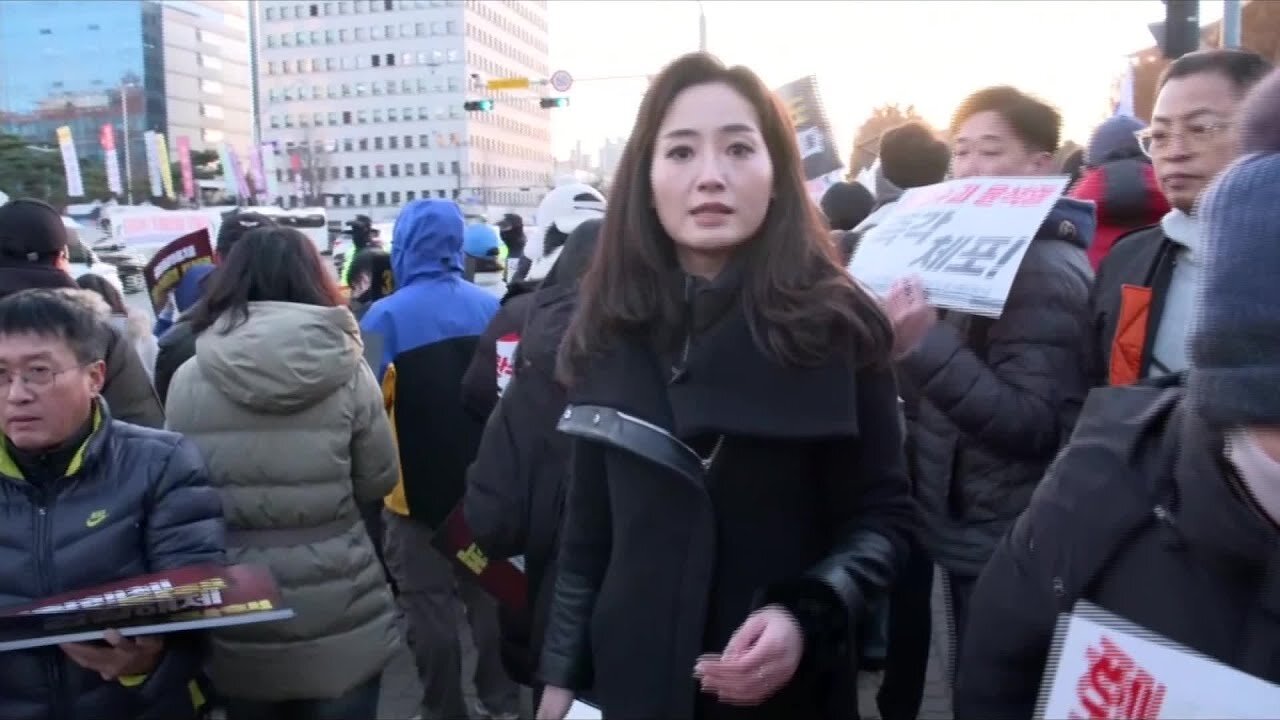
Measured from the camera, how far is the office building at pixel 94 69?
97.8 m

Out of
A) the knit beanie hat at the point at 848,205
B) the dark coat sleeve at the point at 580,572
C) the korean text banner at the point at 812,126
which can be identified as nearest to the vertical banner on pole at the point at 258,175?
the knit beanie hat at the point at 848,205

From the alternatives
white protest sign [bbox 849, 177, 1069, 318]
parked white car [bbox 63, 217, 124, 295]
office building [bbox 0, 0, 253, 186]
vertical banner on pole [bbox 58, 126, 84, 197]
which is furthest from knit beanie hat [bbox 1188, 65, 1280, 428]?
office building [bbox 0, 0, 253, 186]

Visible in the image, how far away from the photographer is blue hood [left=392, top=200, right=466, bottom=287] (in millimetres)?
4891

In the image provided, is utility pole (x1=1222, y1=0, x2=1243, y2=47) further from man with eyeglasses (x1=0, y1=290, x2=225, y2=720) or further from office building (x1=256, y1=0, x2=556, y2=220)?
office building (x1=256, y1=0, x2=556, y2=220)

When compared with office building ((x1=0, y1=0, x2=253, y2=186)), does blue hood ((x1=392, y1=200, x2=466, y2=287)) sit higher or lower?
lower

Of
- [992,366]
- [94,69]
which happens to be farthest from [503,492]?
[94,69]

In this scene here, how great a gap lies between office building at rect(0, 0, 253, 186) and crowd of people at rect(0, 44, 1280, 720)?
102 meters

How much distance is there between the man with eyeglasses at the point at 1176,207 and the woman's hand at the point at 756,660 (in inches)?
51.8

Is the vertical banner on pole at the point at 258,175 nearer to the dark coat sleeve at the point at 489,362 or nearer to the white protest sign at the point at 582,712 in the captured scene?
the dark coat sleeve at the point at 489,362

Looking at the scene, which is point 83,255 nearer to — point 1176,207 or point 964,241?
point 964,241

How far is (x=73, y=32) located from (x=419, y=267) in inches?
4363

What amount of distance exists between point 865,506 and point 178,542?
5.89 feet

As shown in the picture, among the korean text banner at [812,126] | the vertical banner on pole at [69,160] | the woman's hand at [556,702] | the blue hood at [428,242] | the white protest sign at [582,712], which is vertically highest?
the vertical banner on pole at [69,160]

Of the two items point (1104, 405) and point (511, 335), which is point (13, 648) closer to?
point (511, 335)
